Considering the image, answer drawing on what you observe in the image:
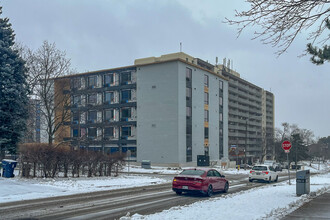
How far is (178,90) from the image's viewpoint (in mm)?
62344

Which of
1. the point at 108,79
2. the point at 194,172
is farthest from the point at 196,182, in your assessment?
the point at 108,79

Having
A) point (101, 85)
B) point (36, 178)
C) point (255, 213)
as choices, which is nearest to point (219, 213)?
point (255, 213)

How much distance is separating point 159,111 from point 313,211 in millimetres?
52349

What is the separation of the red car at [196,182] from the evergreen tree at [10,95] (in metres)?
13.7

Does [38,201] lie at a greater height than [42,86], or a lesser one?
lesser

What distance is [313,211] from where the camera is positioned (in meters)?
12.0

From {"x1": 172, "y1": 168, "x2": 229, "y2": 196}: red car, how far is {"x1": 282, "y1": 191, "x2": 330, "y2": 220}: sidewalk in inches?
195

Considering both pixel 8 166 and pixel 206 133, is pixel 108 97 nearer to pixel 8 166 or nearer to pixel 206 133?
pixel 206 133

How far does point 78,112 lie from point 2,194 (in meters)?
16.1

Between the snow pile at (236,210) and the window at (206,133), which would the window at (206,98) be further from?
the snow pile at (236,210)

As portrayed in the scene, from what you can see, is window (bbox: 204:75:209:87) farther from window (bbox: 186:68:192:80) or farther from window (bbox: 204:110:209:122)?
window (bbox: 186:68:192:80)

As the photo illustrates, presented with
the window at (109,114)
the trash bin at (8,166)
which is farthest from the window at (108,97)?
the trash bin at (8,166)

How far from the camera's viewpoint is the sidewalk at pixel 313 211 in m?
10.8

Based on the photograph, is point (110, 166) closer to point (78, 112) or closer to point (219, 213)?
point (78, 112)
